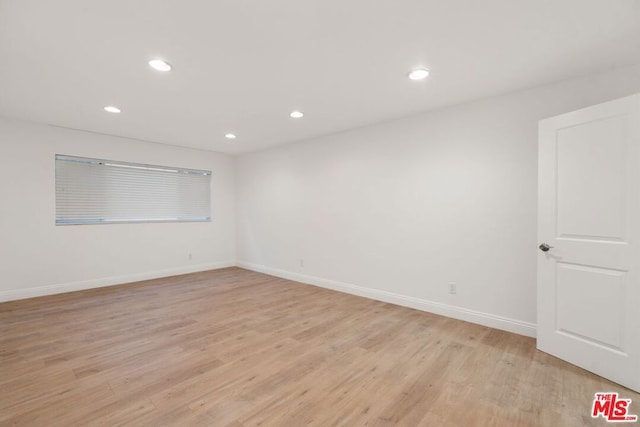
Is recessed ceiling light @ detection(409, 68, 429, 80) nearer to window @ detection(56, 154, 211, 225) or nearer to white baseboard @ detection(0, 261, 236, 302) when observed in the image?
window @ detection(56, 154, 211, 225)

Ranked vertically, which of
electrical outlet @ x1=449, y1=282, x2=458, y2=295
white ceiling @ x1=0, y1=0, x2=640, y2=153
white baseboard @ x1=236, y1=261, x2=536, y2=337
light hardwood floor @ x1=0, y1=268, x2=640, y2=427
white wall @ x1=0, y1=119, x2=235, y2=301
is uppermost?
white ceiling @ x1=0, y1=0, x2=640, y2=153

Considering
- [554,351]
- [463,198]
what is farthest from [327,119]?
[554,351]

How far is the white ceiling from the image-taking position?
1802 mm

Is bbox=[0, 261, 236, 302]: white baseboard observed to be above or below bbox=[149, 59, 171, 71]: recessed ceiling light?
below

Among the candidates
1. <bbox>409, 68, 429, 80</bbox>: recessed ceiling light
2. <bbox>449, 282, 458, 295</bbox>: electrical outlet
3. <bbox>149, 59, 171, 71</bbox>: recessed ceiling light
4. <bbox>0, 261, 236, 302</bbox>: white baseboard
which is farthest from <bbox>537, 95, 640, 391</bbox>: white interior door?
<bbox>0, 261, 236, 302</bbox>: white baseboard

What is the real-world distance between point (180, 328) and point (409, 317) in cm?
260

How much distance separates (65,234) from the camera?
14.6 ft

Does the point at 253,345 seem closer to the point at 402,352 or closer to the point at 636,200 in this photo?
the point at 402,352

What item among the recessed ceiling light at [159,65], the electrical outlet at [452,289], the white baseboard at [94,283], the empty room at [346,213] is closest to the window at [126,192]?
the empty room at [346,213]

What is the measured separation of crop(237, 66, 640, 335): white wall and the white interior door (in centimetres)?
37

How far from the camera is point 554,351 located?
2.48 metres

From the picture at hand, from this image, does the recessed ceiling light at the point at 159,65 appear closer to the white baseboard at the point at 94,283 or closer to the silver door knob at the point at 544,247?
the silver door knob at the point at 544,247

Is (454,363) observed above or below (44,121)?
below

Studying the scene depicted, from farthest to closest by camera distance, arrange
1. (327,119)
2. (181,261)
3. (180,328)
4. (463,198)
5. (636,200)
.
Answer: (181,261) < (327,119) < (463,198) < (180,328) < (636,200)
